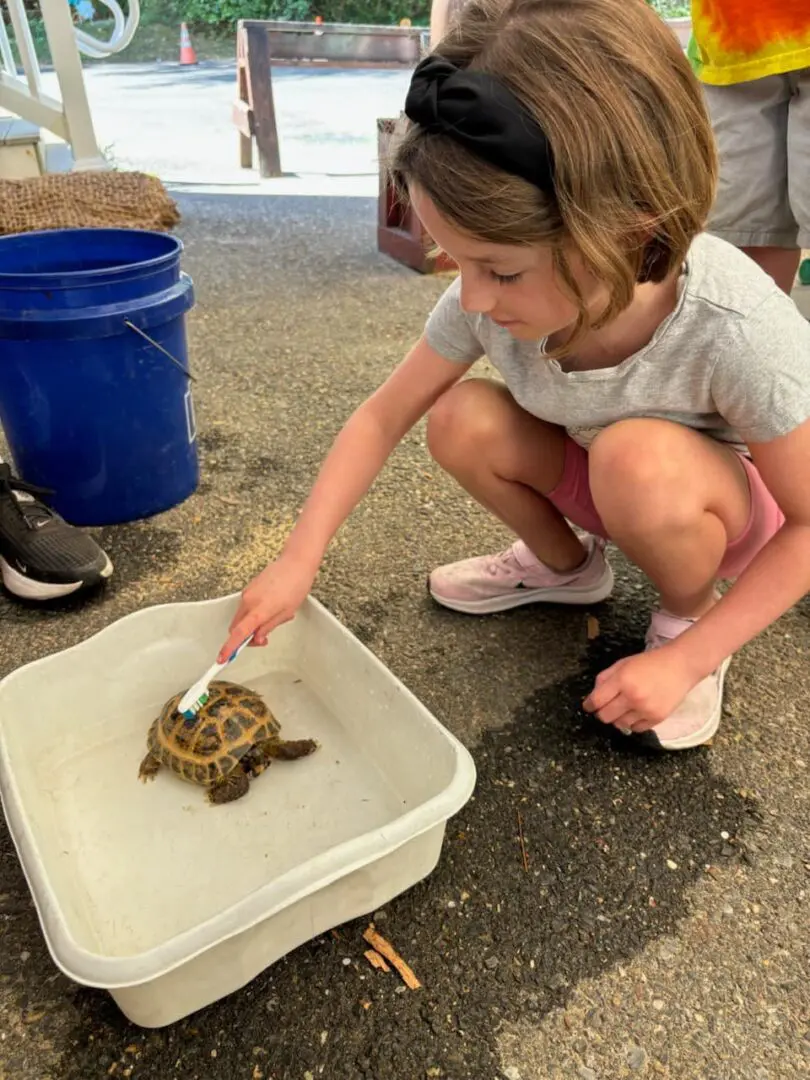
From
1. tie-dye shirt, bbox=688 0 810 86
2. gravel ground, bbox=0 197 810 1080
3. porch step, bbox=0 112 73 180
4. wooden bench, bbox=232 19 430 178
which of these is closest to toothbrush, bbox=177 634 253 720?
gravel ground, bbox=0 197 810 1080

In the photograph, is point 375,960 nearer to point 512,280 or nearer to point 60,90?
point 512,280

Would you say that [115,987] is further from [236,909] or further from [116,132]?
[116,132]

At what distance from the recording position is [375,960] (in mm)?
822

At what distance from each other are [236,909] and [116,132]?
593 cm

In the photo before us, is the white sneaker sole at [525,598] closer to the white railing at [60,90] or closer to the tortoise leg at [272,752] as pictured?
the tortoise leg at [272,752]

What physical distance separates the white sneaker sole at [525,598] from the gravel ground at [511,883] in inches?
0.7

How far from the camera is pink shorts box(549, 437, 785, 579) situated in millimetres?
1010

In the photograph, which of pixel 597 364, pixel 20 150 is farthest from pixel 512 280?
pixel 20 150

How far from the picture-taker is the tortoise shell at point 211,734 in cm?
95

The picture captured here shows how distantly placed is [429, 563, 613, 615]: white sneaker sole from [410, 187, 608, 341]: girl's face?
56cm

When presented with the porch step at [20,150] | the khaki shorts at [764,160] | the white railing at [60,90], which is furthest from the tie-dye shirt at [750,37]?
the white railing at [60,90]

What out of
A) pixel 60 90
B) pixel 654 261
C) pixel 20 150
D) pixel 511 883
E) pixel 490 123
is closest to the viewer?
pixel 490 123

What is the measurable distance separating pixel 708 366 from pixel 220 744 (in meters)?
0.66

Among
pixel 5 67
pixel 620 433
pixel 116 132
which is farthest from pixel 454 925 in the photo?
pixel 116 132
